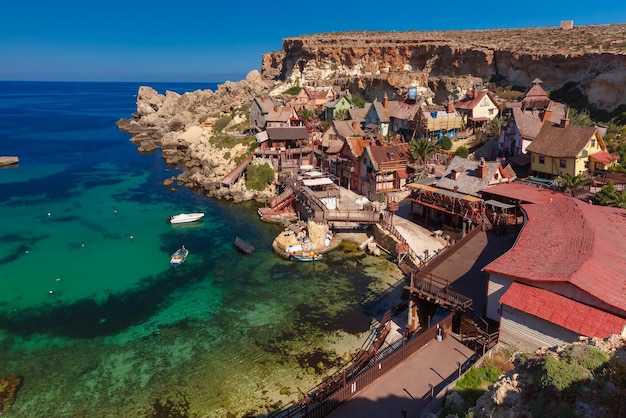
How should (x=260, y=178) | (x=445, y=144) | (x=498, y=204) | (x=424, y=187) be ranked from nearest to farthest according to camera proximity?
(x=498, y=204)
(x=424, y=187)
(x=445, y=144)
(x=260, y=178)

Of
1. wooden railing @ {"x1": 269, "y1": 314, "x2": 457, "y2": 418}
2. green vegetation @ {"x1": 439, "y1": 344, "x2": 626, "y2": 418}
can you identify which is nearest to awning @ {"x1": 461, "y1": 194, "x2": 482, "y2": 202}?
wooden railing @ {"x1": 269, "y1": 314, "x2": 457, "y2": 418}

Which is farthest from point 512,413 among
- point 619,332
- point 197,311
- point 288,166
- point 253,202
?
point 288,166

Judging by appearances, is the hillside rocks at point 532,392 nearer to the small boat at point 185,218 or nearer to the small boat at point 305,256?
the small boat at point 305,256

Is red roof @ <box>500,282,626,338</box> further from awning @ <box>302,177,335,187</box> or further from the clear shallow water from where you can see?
awning @ <box>302,177,335,187</box>

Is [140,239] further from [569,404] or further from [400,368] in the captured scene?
[569,404]

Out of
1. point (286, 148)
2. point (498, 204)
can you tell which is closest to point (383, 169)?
point (498, 204)

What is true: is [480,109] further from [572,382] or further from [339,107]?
[572,382]

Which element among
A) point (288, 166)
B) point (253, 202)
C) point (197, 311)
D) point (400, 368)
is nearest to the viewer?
point (400, 368)

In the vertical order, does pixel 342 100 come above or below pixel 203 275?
above
